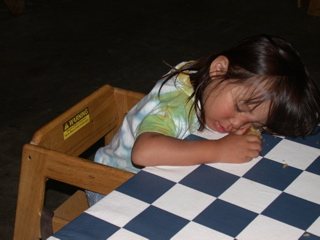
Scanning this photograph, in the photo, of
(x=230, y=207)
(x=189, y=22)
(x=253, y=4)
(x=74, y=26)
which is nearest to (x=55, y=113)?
(x=74, y=26)

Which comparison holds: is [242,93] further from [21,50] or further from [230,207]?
[21,50]

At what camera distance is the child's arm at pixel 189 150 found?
1.33 m

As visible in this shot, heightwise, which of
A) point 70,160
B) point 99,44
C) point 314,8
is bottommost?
point 99,44

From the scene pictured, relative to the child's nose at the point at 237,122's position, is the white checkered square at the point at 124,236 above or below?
below

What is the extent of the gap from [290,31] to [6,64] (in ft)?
7.44

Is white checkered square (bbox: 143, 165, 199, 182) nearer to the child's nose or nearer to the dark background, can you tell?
the child's nose

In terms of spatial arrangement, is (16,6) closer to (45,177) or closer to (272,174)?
(45,177)

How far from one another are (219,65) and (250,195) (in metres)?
0.41

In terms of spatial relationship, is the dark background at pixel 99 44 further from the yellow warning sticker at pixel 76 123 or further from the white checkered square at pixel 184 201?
the white checkered square at pixel 184 201

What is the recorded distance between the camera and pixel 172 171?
1315mm

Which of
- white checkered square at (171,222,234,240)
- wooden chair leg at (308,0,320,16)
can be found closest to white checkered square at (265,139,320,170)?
white checkered square at (171,222,234,240)

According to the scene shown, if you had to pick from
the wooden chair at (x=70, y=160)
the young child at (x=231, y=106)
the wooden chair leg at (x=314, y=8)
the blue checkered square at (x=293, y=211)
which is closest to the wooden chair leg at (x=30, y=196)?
the wooden chair at (x=70, y=160)

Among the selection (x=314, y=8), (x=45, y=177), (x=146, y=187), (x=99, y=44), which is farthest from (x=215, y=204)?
(x=314, y=8)

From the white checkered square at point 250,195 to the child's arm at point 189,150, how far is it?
9 centimetres
